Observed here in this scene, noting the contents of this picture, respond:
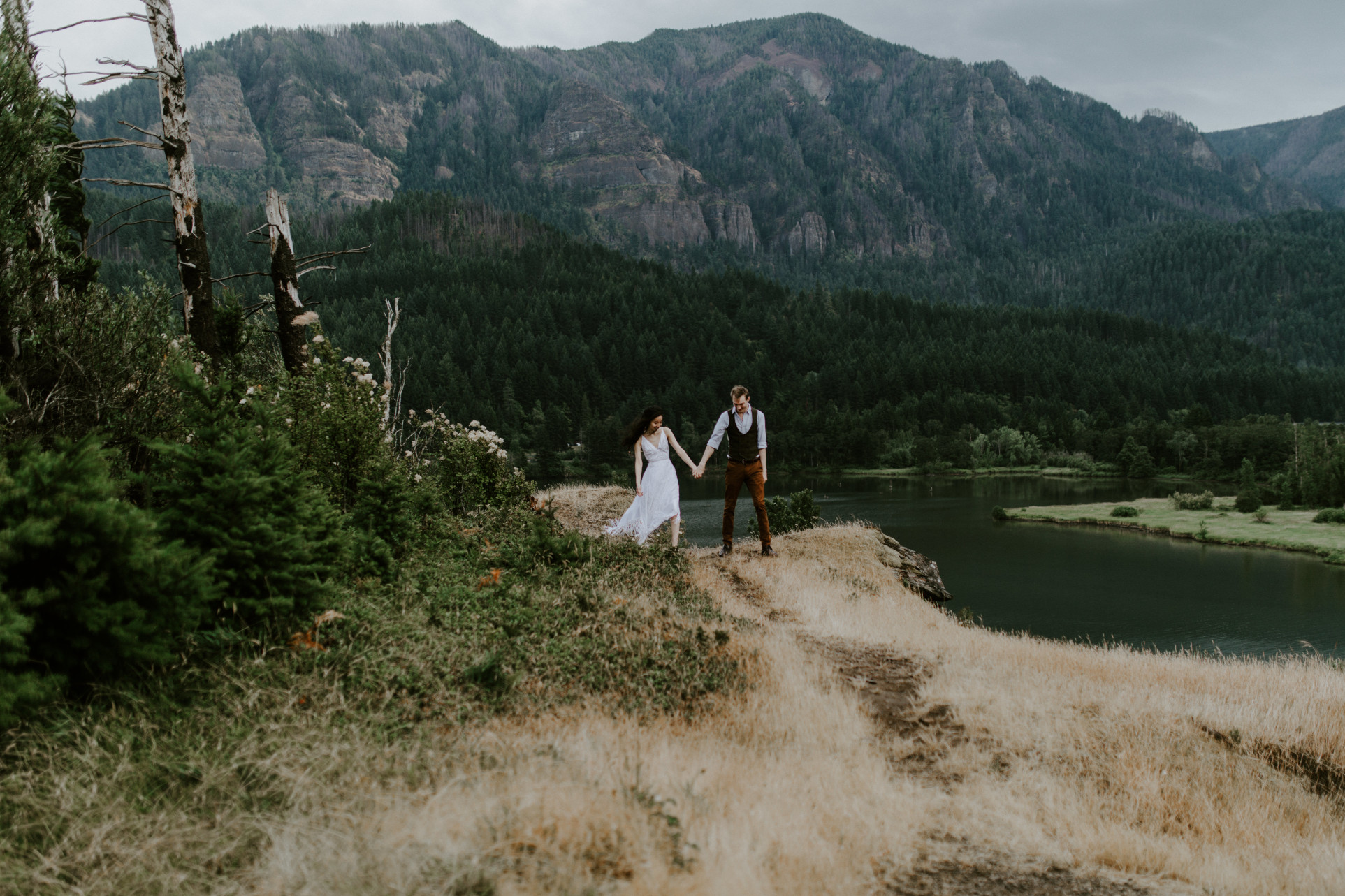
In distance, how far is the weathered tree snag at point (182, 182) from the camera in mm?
10711

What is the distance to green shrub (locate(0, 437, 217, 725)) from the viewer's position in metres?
4.38

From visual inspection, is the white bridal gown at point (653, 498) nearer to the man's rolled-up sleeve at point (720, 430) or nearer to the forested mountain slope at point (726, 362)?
the man's rolled-up sleeve at point (720, 430)

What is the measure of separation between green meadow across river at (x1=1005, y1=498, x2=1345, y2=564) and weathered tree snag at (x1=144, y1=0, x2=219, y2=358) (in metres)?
73.2

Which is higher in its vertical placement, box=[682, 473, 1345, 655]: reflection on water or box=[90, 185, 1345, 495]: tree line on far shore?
box=[90, 185, 1345, 495]: tree line on far shore

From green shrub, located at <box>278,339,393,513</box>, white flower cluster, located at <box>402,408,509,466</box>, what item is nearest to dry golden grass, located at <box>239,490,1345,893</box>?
green shrub, located at <box>278,339,393,513</box>

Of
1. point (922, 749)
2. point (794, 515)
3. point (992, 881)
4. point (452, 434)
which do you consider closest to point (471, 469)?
point (452, 434)

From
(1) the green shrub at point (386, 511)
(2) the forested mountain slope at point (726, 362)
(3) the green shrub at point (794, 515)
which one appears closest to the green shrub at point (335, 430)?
(1) the green shrub at point (386, 511)

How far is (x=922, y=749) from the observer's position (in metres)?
7.04

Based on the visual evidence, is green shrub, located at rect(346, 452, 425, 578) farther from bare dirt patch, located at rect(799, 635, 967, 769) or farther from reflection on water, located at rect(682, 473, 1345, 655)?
reflection on water, located at rect(682, 473, 1345, 655)

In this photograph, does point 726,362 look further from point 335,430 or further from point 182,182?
point 335,430

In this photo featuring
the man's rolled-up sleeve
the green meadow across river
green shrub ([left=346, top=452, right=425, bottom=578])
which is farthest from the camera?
the green meadow across river

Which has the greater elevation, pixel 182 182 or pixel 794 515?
pixel 182 182

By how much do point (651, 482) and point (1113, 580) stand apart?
168 feet

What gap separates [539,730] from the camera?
5570mm
